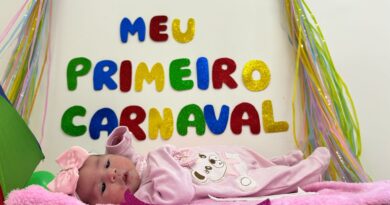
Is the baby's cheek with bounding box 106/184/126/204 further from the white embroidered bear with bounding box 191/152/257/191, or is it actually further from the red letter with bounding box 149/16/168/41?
the red letter with bounding box 149/16/168/41

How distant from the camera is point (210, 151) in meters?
1.23

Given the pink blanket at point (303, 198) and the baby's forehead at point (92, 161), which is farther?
the baby's forehead at point (92, 161)

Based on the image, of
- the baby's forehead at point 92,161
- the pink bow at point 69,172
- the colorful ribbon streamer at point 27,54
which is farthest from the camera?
the colorful ribbon streamer at point 27,54

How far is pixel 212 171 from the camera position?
43.7 inches

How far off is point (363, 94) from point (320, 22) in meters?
0.29

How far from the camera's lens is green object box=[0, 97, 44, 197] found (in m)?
0.92

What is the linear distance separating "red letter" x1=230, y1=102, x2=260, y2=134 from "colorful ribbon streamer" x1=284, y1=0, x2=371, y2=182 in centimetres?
13

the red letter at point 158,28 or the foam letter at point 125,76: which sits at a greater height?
the red letter at point 158,28

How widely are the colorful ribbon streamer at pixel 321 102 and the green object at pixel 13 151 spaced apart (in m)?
0.83

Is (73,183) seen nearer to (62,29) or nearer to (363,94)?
(62,29)

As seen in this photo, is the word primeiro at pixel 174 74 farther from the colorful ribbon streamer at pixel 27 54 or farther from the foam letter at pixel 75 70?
the colorful ribbon streamer at pixel 27 54

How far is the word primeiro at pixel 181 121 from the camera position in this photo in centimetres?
130

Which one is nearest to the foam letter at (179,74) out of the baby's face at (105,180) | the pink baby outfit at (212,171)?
the pink baby outfit at (212,171)

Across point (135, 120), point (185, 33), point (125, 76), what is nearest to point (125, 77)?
point (125, 76)
